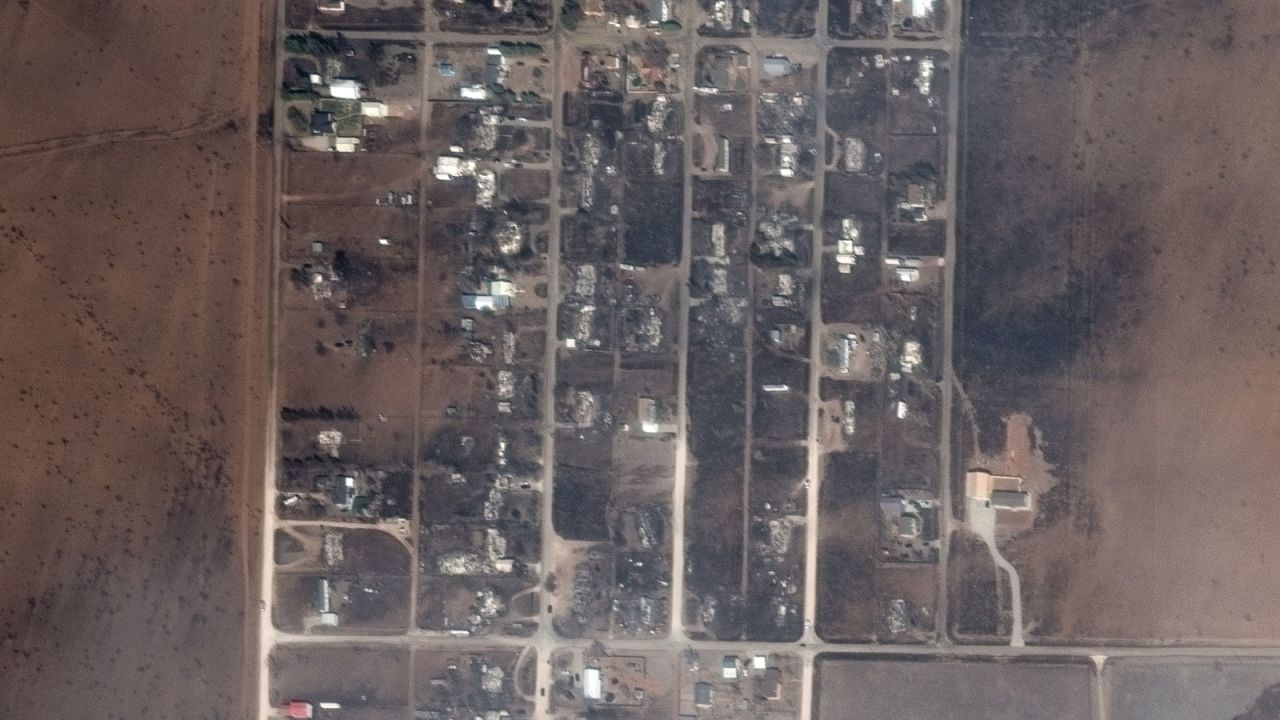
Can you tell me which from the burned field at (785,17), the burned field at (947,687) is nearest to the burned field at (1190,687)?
the burned field at (947,687)

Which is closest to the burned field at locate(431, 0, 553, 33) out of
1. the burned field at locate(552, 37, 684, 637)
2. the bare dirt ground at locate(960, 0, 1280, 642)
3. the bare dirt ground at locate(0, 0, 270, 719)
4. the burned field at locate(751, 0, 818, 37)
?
the burned field at locate(552, 37, 684, 637)

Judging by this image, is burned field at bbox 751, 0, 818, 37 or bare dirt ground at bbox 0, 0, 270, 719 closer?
bare dirt ground at bbox 0, 0, 270, 719

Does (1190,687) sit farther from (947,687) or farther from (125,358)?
(125,358)

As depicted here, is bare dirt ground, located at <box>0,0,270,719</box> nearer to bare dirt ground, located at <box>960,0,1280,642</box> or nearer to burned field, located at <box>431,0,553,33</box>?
burned field, located at <box>431,0,553,33</box>

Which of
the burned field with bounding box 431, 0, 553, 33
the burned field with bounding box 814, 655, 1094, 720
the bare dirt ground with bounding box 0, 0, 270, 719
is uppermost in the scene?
the burned field with bounding box 431, 0, 553, 33

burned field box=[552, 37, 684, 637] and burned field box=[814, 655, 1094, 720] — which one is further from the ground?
burned field box=[552, 37, 684, 637]

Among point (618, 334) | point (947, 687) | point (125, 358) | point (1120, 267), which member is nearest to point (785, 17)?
point (618, 334)
